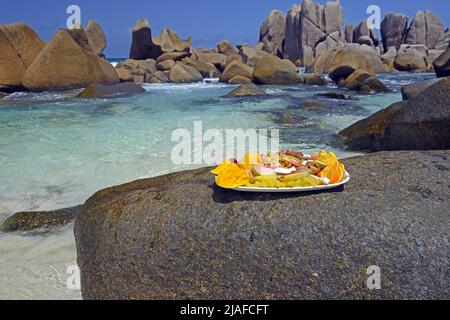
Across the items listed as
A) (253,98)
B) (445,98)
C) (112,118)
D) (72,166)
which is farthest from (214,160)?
(253,98)

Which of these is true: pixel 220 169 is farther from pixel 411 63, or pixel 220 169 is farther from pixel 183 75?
pixel 411 63

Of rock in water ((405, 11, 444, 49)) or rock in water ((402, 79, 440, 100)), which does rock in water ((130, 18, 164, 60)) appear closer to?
rock in water ((402, 79, 440, 100))

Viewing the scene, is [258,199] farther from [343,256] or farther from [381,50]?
[381,50]

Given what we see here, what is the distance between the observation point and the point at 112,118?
11523 millimetres

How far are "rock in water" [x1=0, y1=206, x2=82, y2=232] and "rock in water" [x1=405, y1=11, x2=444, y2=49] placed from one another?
52.9m

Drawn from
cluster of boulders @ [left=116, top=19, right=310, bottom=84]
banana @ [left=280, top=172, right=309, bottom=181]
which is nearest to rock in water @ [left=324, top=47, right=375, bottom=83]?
cluster of boulders @ [left=116, top=19, right=310, bottom=84]

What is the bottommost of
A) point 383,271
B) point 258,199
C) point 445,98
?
point 383,271

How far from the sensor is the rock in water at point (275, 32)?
50531mm

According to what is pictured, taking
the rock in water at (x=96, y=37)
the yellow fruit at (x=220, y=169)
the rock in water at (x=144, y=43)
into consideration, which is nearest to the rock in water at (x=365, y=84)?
the yellow fruit at (x=220, y=169)

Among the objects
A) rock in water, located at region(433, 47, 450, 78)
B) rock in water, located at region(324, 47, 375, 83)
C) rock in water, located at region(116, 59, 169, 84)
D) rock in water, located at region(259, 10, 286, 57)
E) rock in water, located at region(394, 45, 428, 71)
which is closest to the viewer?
rock in water, located at region(433, 47, 450, 78)

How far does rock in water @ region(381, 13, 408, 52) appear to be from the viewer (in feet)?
160

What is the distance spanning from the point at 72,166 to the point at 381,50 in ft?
162

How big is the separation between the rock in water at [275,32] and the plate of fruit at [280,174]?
4971cm
